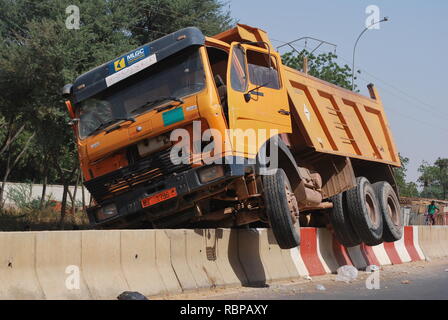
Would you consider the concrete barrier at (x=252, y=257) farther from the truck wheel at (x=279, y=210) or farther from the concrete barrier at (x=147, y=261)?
the truck wheel at (x=279, y=210)

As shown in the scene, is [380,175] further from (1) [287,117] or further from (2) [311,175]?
(1) [287,117]

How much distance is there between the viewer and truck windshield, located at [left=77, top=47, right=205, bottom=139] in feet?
29.9

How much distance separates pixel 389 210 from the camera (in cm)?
1436

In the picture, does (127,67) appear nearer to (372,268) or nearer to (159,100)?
(159,100)

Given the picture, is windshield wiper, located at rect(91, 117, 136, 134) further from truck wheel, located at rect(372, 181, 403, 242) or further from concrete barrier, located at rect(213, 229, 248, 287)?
truck wheel, located at rect(372, 181, 403, 242)

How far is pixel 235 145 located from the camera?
900 cm

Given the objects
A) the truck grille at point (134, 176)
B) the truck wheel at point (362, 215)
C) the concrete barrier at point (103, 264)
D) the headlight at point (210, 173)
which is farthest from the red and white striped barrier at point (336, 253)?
the concrete barrier at point (103, 264)

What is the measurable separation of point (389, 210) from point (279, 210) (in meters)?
5.70

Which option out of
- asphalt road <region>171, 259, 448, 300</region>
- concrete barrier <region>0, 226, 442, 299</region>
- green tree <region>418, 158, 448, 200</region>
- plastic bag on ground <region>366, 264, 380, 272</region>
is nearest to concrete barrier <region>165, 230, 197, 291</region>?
concrete barrier <region>0, 226, 442, 299</region>

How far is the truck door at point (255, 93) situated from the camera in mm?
9211

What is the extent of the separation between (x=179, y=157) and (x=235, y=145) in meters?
0.74
